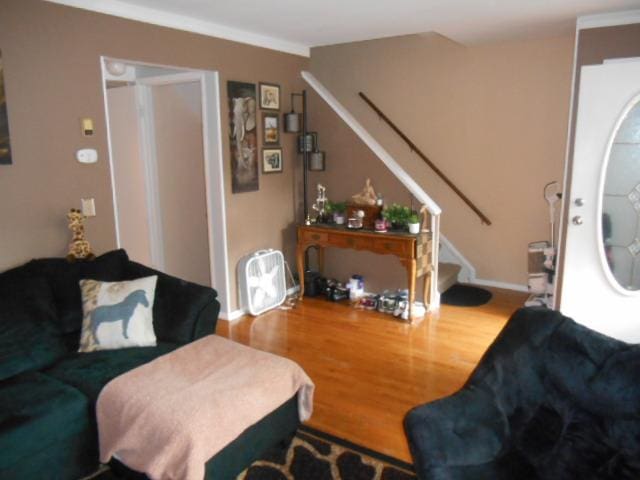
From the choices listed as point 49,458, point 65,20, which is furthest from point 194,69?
point 49,458

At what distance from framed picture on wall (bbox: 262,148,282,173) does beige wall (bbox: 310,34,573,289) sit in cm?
44

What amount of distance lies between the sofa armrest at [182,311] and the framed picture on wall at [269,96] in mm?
2044

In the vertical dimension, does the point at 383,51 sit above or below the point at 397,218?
above

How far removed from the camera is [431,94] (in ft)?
16.1

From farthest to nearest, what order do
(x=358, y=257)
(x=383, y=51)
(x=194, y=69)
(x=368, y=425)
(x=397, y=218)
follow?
(x=383, y=51) < (x=358, y=257) < (x=397, y=218) < (x=194, y=69) < (x=368, y=425)

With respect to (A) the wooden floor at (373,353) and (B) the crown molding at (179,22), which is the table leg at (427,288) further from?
(B) the crown molding at (179,22)

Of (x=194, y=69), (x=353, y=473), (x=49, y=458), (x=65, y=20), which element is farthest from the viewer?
(x=194, y=69)

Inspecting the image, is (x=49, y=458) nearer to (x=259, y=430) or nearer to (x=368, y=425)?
(x=259, y=430)

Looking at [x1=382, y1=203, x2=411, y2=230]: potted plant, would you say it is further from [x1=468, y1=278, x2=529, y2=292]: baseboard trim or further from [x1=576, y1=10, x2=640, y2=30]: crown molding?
[x1=576, y1=10, x2=640, y2=30]: crown molding

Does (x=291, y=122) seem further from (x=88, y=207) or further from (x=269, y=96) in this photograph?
(x=88, y=207)

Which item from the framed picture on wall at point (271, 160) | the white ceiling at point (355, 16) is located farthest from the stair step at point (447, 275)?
the white ceiling at point (355, 16)

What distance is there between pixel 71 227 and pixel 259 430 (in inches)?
65.1

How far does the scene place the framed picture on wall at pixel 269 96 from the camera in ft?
13.9

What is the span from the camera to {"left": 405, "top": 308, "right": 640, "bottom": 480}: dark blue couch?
1.63 m
